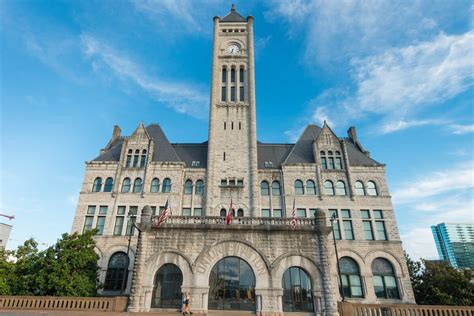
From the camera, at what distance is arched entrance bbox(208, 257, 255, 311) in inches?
708

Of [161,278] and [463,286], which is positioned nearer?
[161,278]

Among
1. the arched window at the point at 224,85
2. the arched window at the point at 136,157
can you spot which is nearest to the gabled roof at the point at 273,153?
the arched window at the point at 224,85

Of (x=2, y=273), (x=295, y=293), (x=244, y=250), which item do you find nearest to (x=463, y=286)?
(x=295, y=293)

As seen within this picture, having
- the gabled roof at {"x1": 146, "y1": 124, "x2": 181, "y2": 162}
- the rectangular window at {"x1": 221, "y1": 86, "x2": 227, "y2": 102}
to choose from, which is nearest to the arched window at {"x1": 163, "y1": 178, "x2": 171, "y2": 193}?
the gabled roof at {"x1": 146, "y1": 124, "x2": 181, "y2": 162}

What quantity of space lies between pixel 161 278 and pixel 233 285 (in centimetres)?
515

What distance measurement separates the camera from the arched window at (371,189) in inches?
1136

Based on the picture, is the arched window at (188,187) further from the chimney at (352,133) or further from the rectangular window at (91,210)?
the chimney at (352,133)

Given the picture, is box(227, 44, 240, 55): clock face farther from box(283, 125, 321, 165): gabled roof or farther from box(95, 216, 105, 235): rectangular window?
box(95, 216, 105, 235): rectangular window

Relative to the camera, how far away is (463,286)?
22.9 m

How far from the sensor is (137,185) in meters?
29.1

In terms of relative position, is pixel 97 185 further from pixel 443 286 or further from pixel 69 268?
pixel 443 286

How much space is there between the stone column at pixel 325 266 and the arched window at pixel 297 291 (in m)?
1.07

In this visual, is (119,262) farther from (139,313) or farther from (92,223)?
(139,313)

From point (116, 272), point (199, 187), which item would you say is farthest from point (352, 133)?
point (116, 272)
